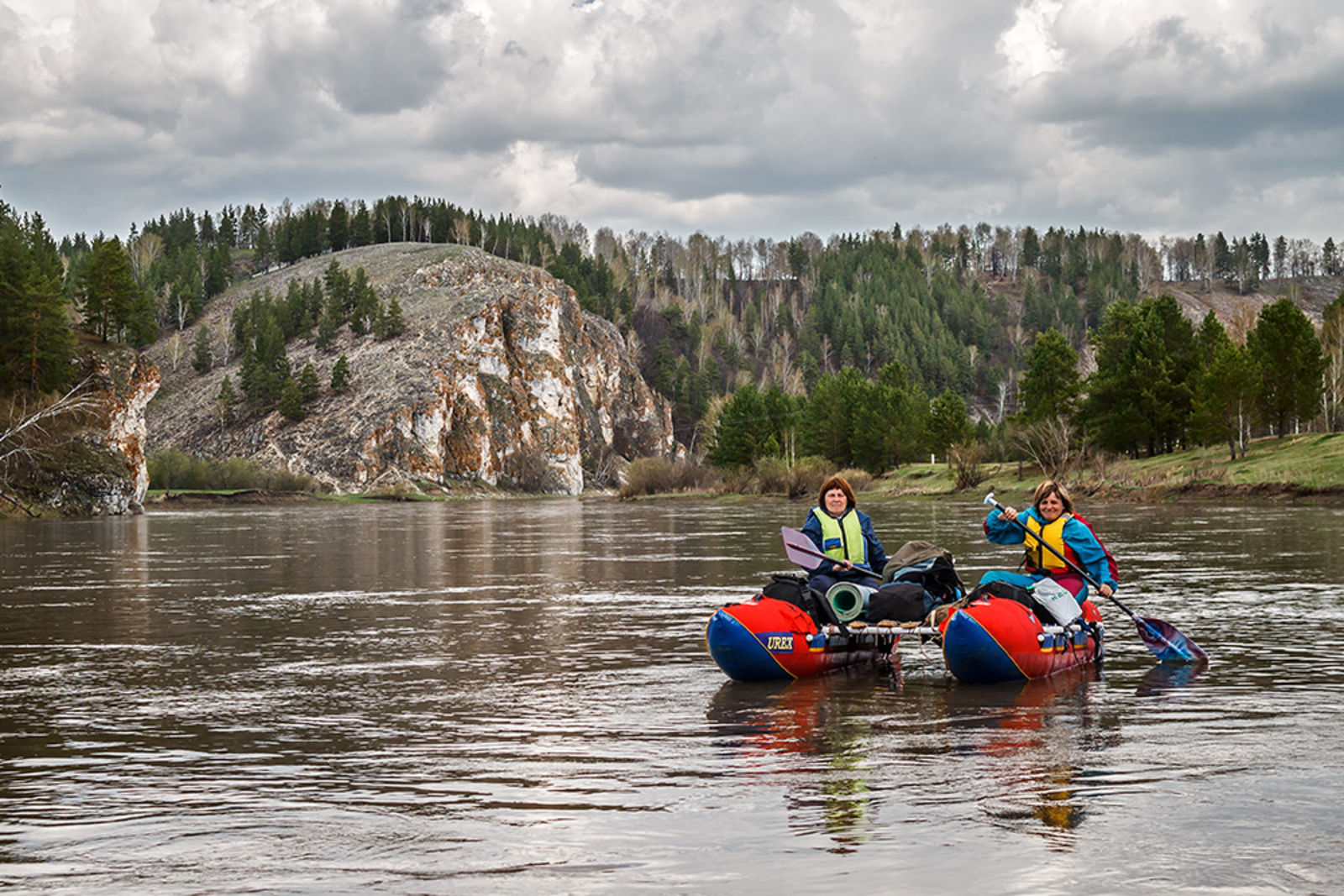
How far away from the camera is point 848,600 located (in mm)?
15078

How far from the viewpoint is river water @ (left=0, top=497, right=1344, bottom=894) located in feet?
24.2

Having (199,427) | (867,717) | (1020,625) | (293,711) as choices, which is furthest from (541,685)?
(199,427)

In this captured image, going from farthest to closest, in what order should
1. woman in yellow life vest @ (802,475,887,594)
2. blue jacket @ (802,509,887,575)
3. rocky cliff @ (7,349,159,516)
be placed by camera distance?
rocky cliff @ (7,349,159,516) < blue jacket @ (802,509,887,575) < woman in yellow life vest @ (802,475,887,594)

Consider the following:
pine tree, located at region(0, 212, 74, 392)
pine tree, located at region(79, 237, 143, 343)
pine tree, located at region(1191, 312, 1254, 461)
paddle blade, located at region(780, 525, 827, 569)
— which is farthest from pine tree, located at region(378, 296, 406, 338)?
paddle blade, located at region(780, 525, 827, 569)

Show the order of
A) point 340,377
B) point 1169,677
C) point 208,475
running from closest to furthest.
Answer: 1. point 1169,677
2. point 208,475
3. point 340,377

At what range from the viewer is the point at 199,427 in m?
156

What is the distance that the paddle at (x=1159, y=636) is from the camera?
15609 mm

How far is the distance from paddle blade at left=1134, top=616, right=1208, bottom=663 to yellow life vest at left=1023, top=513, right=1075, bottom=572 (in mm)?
1309

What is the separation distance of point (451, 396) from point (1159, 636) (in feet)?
476

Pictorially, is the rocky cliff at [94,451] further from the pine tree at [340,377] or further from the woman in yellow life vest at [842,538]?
the woman in yellow life vest at [842,538]

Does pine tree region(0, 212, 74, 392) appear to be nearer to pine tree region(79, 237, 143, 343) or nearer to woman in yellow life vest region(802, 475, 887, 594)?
pine tree region(79, 237, 143, 343)

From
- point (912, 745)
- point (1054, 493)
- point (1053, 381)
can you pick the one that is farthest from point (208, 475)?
point (912, 745)

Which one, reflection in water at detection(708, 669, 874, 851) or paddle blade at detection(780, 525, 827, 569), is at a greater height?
paddle blade at detection(780, 525, 827, 569)

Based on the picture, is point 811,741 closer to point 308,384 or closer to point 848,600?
point 848,600
